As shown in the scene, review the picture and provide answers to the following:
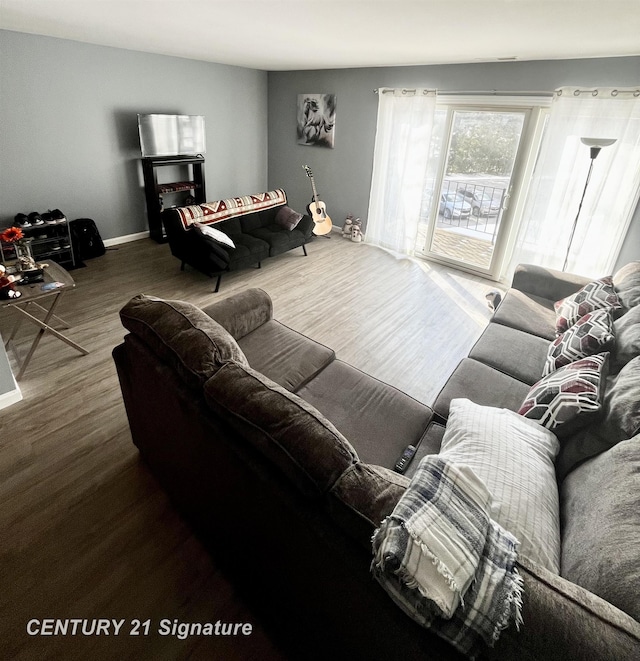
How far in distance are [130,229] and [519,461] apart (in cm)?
553

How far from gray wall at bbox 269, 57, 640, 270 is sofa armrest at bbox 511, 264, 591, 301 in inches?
44.2

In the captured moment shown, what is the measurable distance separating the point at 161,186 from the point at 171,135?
657 millimetres

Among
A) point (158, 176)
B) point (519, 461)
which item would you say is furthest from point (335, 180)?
point (519, 461)

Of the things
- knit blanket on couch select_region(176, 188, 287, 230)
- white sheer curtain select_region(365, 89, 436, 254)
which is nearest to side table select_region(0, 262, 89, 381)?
knit blanket on couch select_region(176, 188, 287, 230)

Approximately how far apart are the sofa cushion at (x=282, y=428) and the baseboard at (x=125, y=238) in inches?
185

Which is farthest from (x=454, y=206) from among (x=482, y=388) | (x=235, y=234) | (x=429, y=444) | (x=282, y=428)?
(x=282, y=428)

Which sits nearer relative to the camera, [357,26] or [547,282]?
[357,26]

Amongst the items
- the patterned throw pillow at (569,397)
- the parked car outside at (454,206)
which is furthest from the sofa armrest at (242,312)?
the parked car outside at (454,206)

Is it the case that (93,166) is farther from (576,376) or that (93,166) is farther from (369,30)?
→ (576,376)

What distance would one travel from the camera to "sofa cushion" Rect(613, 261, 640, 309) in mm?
2316

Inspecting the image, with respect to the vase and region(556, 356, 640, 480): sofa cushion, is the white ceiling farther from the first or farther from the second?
region(556, 356, 640, 480): sofa cushion

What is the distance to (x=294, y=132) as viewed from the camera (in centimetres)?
611

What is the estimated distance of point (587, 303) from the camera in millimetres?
2475

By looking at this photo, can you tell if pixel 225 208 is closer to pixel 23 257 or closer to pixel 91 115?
pixel 91 115
